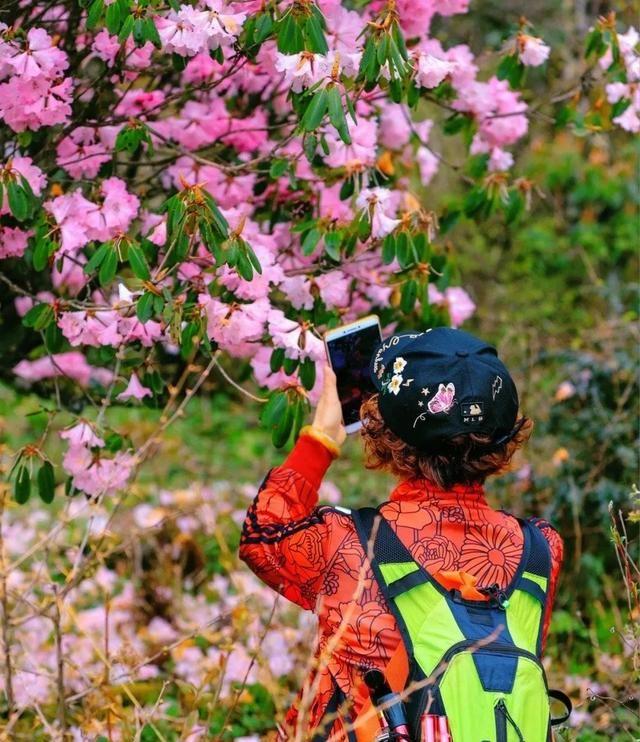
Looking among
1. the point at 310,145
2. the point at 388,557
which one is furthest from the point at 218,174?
the point at 388,557

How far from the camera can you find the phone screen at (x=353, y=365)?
2221 millimetres

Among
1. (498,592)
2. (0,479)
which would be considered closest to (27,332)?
(498,592)

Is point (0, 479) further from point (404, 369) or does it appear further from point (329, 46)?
point (404, 369)

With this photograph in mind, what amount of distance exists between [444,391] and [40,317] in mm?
1061

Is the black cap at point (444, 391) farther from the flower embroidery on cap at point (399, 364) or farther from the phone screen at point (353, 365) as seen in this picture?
the phone screen at point (353, 365)

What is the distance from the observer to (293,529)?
1896mm

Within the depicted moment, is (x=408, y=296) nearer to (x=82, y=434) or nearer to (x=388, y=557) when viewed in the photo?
(x=82, y=434)

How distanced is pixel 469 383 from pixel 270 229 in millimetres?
1218

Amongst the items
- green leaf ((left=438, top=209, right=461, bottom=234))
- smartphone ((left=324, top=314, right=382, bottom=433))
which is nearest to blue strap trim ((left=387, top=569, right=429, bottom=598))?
smartphone ((left=324, top=314, right=382, bottom=433))

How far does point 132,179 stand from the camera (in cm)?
301

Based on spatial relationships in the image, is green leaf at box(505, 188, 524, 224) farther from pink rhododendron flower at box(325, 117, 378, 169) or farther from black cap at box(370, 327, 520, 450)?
black cap at box(370, 327, 520, 450)

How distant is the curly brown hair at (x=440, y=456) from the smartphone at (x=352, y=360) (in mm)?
244

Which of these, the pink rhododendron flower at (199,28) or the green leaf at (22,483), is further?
the green leaf at (22,483)

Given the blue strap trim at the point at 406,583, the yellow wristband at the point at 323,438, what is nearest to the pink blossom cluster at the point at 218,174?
the yellow wristband at the point at 323,438
